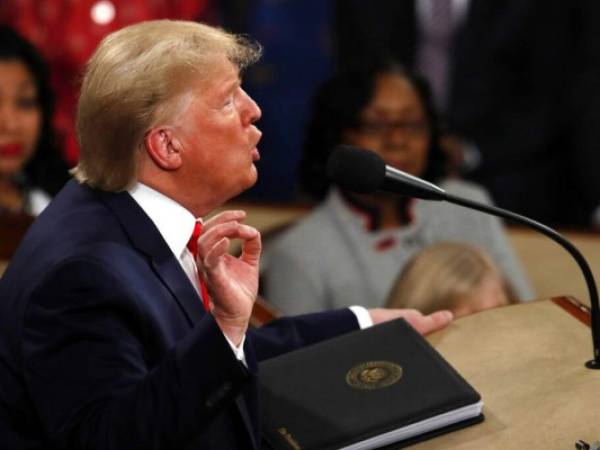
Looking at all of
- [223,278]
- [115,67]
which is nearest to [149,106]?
[115,67]

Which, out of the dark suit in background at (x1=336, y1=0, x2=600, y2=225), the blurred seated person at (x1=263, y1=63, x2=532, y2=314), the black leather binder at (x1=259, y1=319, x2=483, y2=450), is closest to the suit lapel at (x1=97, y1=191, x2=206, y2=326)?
the black leather binder at (x1=259, y1=319, x2=483, y2=450)

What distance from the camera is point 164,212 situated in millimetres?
1361

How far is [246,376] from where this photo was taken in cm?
123

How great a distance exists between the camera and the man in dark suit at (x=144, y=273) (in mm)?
1205

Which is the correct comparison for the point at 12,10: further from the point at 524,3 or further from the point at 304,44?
the point at 524,3

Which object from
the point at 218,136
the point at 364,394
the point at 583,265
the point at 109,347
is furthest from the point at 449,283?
the point at 109,347

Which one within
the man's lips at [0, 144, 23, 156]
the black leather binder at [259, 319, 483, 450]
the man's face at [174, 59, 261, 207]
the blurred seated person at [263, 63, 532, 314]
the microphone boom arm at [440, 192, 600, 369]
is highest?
the man's face at [174, 59, 261, 207]

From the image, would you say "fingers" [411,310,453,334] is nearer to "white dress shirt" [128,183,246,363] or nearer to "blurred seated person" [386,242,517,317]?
"white dress shirt" [128,183,246,363]

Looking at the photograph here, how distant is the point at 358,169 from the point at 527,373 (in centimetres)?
32

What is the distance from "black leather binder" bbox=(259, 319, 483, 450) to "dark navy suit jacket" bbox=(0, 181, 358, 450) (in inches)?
2.8

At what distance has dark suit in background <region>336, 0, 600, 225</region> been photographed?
350 centimetres

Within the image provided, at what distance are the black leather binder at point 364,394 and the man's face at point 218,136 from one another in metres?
0.24

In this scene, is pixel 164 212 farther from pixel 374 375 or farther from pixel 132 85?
pixel 374 375

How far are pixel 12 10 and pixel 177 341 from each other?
2.28m
